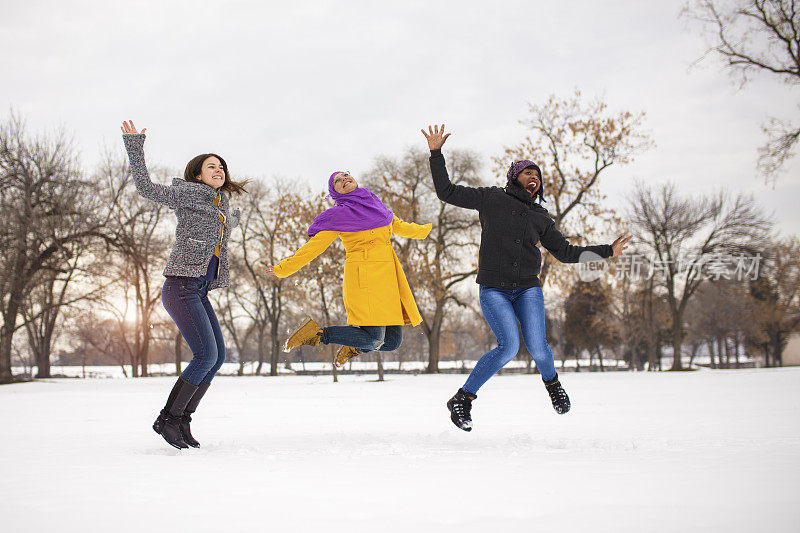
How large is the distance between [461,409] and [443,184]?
1.87 m

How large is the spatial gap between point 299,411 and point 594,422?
14.2ft

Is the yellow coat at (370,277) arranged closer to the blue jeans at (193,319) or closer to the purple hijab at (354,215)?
the purple hijab at (354,215)

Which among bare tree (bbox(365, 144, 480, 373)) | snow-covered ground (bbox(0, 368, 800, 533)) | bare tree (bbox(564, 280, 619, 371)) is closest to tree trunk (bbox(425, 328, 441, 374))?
bare tree (bbox(365, 144, 480, 373))

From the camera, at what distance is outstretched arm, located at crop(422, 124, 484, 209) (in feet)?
17.2

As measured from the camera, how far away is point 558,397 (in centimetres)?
541

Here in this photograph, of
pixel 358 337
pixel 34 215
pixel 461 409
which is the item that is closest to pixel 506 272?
pixel 461 409

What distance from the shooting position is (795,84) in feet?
→ 61.9

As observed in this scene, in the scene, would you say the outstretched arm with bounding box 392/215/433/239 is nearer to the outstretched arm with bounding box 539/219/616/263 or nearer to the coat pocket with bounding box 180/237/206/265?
the outstretched arm with bounding box 539/219/616/263

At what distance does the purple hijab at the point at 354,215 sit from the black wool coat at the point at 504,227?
1.96 ft

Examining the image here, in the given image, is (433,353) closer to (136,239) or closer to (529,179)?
(136,239)

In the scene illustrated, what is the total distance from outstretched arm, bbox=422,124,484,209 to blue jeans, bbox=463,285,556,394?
2.50ft

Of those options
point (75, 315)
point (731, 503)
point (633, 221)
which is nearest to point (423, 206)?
point (633, 221)

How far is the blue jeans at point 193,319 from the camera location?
16.5ft

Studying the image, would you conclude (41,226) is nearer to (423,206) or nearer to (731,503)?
(423,206)
